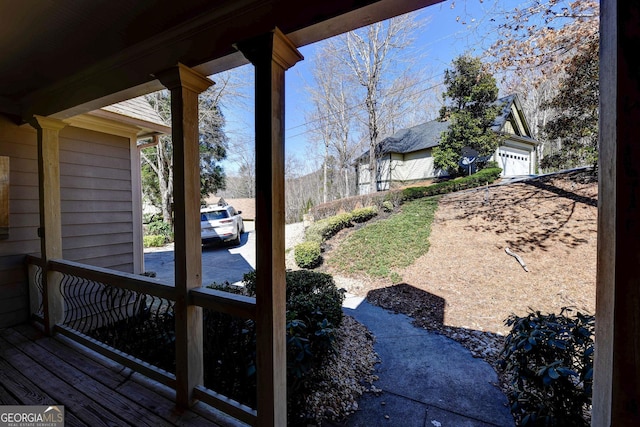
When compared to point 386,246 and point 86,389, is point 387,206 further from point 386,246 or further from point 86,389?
point 86,389

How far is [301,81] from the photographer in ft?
50.6

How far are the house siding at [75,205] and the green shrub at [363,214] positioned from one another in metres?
6.67

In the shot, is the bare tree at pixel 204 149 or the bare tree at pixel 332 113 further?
the bare tree at pixel 332 113

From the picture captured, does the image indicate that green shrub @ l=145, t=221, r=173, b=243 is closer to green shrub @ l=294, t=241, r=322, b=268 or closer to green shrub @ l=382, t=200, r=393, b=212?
green shrub @ l=294, t=241, r=322, b=268

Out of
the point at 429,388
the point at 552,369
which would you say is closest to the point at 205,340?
the point at 429,388

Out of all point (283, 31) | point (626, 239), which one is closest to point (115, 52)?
point (283, 31)

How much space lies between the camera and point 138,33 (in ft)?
6.39

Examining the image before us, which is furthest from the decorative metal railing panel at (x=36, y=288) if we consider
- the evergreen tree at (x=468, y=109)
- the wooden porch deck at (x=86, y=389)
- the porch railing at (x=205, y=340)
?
the evergreen tree at (x=468, y=109)

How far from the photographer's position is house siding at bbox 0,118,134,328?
3.40 meters

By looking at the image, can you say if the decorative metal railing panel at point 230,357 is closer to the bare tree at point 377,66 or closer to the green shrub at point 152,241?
the green shrub at point 152,241

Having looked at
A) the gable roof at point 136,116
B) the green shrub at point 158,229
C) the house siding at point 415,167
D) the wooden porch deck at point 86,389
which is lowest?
the wooden porch deck at point 86,389

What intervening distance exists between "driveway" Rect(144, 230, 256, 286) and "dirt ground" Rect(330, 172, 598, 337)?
3377 mm

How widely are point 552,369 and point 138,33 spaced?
345 cm

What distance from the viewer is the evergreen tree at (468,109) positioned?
38.6ft
